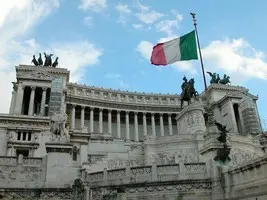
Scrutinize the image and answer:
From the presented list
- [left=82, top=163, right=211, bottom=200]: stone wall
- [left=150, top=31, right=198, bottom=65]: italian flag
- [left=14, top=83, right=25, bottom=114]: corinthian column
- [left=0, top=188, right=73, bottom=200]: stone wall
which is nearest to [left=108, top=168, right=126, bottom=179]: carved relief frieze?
[left=82, top=163, right=211, bottom=200]: stone wall

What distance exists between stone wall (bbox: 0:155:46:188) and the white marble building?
0.23 feet

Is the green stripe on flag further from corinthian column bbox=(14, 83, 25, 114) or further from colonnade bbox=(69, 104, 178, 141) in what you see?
colonnade bbox=(69, 104, 178, 141)

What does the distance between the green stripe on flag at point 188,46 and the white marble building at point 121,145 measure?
156 inches

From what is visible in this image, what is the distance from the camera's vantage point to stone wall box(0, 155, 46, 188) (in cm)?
2330

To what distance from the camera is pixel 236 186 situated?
18.0 meters

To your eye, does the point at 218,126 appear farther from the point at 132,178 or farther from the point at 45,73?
the point at 45,73

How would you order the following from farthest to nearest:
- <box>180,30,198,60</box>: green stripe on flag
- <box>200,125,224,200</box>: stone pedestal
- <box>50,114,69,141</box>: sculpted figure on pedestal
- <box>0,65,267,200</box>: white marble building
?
<box>180,30,198,60</box>: green stripe on flag, <box>50,114,69,141</box>: sculpted figure on pedestal, <box>0,65,267,200</box>: white marble building, <box>200,125,224,200</box>: stone pedestal

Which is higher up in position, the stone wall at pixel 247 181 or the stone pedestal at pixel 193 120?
the stone pedestal at pixel 193 120

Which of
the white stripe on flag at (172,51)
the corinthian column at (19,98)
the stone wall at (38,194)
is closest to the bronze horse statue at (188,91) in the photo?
the white stripe on flag at (172,51)

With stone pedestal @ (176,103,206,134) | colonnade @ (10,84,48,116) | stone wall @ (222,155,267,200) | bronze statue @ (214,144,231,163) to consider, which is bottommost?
stone wall @ (222,155,267,200)

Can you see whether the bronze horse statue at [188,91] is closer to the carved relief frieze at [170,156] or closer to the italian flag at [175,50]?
the carved relief frieze at [170,156]

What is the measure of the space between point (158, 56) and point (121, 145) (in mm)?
20131

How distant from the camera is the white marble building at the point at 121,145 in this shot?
19672 mm

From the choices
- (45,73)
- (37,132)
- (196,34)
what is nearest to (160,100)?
(45,73)
